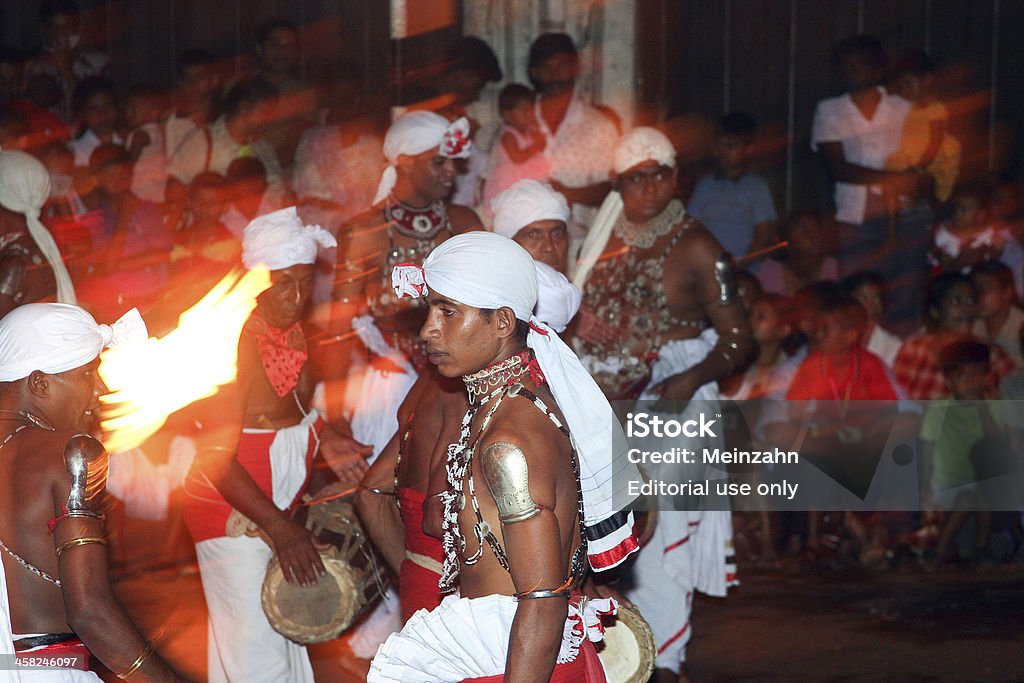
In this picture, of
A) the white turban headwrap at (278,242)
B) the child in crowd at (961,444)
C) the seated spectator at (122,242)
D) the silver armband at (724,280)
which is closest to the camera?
the white turban headwrap at (278,242)

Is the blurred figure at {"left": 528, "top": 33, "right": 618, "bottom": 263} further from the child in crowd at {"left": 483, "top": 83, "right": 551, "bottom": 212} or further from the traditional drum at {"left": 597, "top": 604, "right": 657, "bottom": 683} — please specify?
the traditional drum at {"left": 597, "top": 604, "right": 657, "bottom": 683}

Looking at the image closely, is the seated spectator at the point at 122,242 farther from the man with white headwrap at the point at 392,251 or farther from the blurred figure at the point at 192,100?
the man with white headwrap at the point at 392,251

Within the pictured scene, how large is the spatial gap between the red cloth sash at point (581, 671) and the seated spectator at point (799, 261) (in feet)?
18.7

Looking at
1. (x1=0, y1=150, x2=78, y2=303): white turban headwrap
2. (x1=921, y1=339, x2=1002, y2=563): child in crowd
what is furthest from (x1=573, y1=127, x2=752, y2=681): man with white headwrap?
(x1=0, y1=150, x2=78, y2=303): white turban headwrap

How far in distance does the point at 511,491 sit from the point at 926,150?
272 inches

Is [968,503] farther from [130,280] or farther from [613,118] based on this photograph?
[130,280]

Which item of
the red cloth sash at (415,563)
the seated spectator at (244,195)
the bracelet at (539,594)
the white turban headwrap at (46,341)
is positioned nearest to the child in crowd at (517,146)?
the seated spectator at (244,195)

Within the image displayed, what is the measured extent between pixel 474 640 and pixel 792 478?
17.4 feet

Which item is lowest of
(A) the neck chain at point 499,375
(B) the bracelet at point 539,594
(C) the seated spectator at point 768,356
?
(C) the seated spectator at point 768,356

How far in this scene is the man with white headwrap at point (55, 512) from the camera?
3.71 meters

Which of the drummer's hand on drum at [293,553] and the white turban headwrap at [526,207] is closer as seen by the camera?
the drummer's hand on drum at [293,553]

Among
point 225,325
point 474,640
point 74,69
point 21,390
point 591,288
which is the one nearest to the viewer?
point 474,640

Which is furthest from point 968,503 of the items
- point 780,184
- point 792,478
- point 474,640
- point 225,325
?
point 474,640

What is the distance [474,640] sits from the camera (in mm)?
3531
